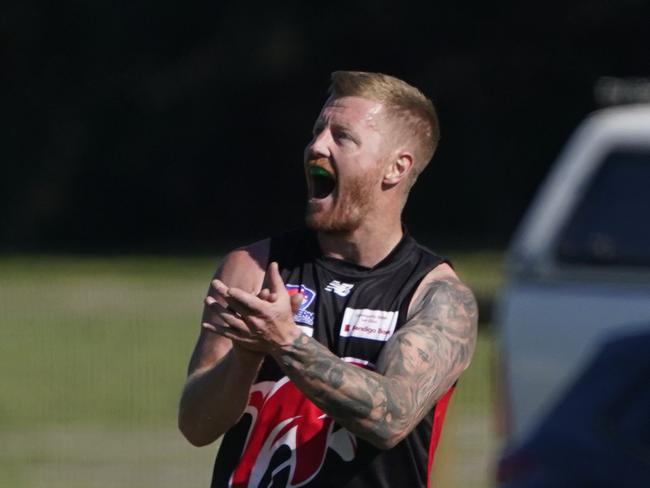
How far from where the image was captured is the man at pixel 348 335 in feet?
13.1

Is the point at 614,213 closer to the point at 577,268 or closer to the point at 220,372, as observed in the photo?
the point at 577,268

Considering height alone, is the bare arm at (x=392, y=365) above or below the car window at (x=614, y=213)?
above

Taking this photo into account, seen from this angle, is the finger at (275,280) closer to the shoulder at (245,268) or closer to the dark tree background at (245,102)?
the shoulder at (245,268)

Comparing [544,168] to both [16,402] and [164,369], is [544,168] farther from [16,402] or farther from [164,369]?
[16,402]

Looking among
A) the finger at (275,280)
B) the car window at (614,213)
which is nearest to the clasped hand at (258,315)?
the finger at (275,280)

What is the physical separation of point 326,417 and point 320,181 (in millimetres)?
580

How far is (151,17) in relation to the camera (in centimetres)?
3572

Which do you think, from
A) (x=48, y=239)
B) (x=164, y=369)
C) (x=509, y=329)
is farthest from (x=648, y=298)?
(x=48, y=239)

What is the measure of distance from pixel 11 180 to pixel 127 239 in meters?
2.92

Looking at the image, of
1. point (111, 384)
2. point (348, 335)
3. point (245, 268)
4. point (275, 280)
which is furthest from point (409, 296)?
point (111, 384)

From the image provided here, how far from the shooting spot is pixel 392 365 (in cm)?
409

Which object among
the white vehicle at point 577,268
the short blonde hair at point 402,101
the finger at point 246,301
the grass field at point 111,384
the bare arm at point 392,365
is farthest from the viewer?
Result: the grass field at point 111,384

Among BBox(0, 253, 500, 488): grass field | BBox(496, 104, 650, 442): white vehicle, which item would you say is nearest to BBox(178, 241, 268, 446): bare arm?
BBox(496, 104, 650, 442): white vehicle

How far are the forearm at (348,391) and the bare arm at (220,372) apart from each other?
4.2 inches
